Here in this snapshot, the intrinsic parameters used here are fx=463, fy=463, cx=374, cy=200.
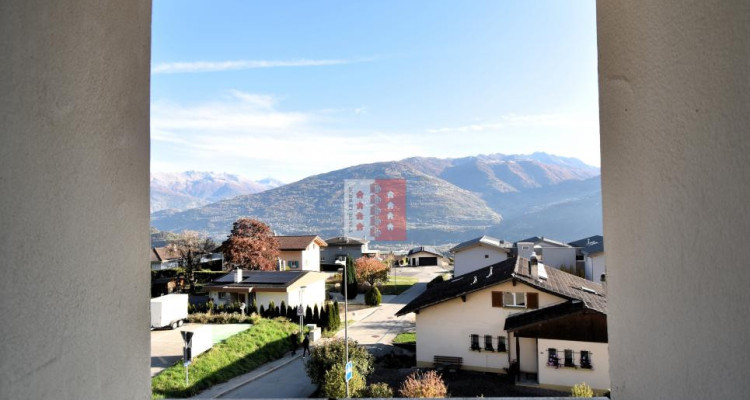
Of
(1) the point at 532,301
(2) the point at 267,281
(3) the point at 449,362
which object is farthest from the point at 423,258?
(1) the point at 532,301

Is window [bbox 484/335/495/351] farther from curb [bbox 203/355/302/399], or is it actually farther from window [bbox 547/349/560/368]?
curb [bbox 203/355/302/399]

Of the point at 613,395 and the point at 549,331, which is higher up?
the point at 613,395

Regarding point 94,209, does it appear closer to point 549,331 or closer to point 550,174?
point 549,331

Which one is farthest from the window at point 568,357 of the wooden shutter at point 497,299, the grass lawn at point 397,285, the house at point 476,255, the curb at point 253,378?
the grass lawn at point 397,285

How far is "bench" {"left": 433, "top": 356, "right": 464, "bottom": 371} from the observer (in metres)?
9.73

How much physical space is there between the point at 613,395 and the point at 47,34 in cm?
109

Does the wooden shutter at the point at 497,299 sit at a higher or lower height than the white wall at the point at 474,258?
lower

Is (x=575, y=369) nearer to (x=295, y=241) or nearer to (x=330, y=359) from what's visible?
(x=330, y=359)

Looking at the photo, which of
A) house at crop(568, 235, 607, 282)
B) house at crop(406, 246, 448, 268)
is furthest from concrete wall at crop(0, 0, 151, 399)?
house at crop(406, 246, 448, 268)

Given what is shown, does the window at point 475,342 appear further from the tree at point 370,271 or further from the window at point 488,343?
the tree at point 370,271

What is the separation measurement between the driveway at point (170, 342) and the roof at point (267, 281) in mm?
2482

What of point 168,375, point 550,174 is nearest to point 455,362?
point 168,375

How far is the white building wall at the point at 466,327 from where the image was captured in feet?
31.1

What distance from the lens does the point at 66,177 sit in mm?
685
